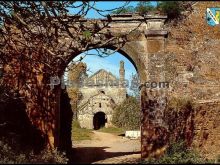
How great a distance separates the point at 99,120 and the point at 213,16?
101ft

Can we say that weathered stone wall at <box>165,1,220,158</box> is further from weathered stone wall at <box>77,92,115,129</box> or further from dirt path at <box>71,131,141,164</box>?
weathered stone wall at <box>77,92,115,129</box>

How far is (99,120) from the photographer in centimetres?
4397

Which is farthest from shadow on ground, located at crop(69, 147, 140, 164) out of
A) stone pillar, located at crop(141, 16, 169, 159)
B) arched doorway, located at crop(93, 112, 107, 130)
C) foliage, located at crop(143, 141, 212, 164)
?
arched doorway, located at crop(93, 112, 107, 130)

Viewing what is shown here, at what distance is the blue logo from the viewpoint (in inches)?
545

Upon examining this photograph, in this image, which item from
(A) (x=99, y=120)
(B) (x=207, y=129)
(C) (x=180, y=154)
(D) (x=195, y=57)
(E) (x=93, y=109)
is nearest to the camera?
(C) (x=180, y=154)

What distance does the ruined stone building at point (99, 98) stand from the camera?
41844mm

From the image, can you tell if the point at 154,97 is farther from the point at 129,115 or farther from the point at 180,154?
the point at 129,115

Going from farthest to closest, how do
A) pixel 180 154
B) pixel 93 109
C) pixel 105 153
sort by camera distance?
pixel 93 109 → pixel 105 153 → pixel 180 154

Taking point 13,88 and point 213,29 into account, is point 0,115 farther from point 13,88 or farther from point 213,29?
point 213,29

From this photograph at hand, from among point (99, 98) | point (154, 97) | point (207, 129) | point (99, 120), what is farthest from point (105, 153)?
point (99, 120)

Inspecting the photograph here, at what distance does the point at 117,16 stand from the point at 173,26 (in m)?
1.80

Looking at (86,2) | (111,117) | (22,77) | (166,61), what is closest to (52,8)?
(86,2)

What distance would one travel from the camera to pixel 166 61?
13.8 metres

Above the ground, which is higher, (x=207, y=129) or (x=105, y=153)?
(x=207, y=129)
